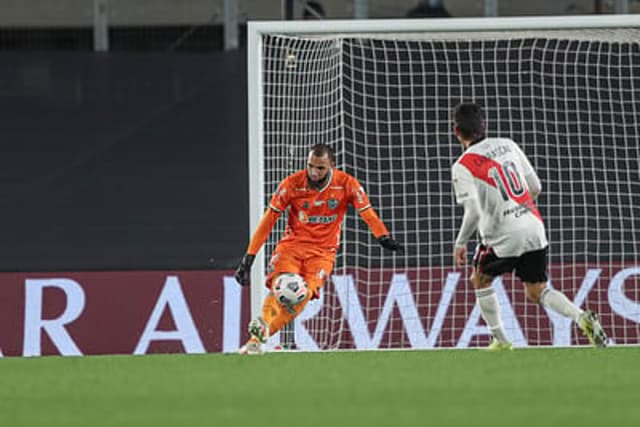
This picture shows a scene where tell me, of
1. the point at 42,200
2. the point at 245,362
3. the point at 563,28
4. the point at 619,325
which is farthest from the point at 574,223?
the point at 245,362

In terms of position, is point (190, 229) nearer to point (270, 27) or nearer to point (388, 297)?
point (388, 297)

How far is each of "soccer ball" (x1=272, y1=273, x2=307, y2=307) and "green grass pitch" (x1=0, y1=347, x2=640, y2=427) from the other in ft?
2.59

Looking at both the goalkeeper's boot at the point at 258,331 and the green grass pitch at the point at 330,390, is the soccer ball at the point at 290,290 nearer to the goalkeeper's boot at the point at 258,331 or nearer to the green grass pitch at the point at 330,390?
the goalkeeper's boot at the point at 258,331

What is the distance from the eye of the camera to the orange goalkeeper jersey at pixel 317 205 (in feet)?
30.6

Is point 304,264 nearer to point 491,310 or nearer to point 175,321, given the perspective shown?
point 491,310

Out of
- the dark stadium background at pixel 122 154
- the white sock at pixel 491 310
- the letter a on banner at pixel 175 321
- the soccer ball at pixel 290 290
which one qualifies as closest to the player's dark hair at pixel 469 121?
the white sock at pixel 491 310

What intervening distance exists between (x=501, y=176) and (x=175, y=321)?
432 centimetres

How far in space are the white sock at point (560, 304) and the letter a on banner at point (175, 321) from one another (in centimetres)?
409

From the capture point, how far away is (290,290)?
905 cm

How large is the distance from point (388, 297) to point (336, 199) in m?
2.71

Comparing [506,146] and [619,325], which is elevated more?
[506,146]

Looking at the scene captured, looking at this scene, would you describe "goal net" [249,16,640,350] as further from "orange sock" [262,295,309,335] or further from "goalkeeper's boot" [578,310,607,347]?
"goalkeeper's boot" [578,310,607,347]

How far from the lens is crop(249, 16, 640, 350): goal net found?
1168 cm

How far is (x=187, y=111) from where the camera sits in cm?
1384
